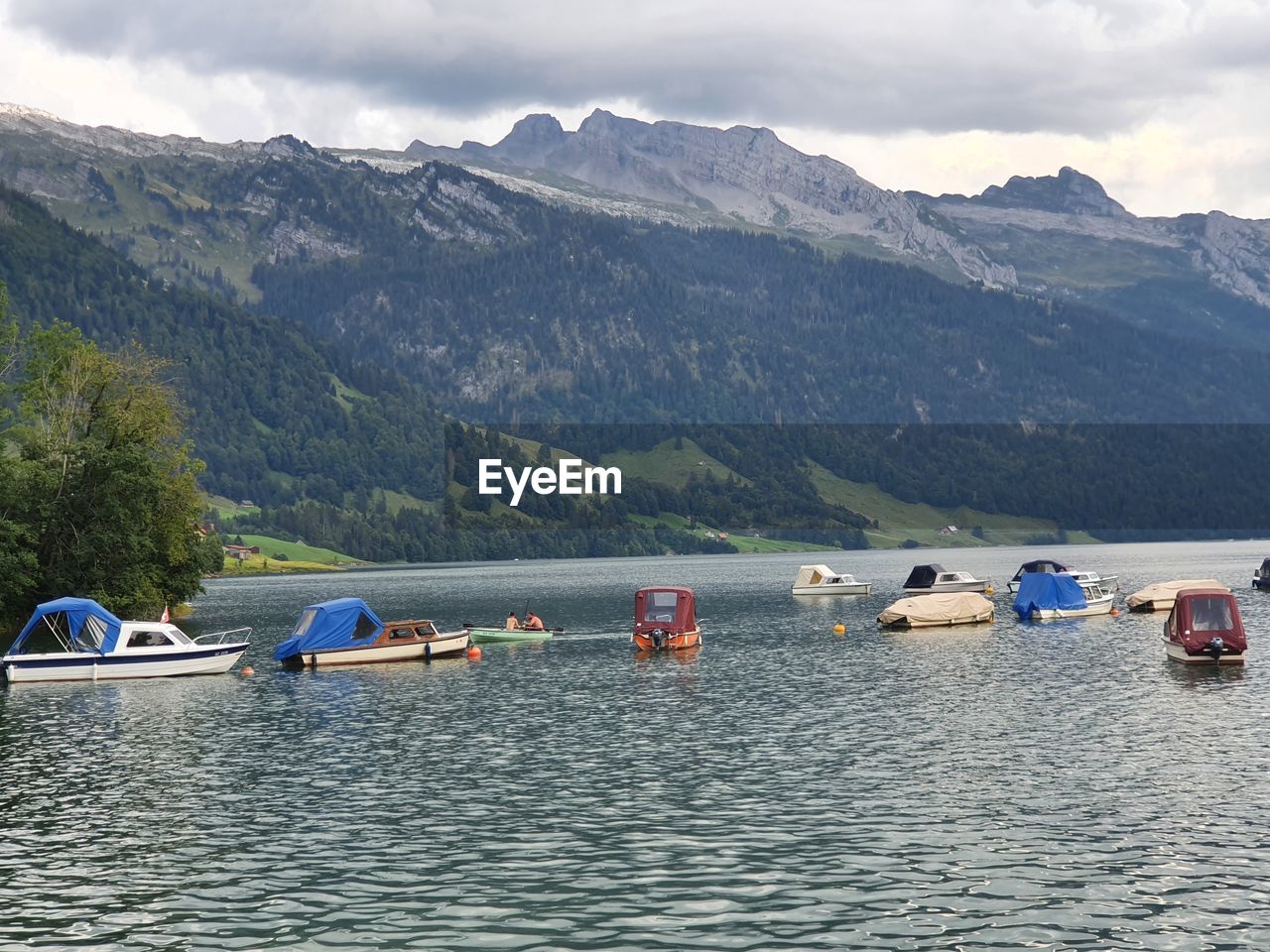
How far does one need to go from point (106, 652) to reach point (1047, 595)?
102 meters

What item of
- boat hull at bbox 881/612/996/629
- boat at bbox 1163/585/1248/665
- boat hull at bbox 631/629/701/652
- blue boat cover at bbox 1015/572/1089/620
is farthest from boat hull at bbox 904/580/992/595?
boat at bbox 1163/585/1248/665

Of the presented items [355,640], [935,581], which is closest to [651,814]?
[355,640]

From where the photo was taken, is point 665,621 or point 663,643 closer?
point 663,643

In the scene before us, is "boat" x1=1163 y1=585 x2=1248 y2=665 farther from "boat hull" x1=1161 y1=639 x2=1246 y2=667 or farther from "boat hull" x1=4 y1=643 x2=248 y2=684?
"boat hull" x1=4 y1=643 x2=248 y2=684

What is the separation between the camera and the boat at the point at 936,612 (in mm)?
143375

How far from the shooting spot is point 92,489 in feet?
415

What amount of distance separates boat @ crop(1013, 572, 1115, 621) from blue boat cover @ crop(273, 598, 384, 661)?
3011 inches

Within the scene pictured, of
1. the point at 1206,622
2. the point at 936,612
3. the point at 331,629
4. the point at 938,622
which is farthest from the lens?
the point at 936,612

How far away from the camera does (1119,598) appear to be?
184 metres

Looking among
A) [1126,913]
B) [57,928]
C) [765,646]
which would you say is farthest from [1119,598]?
[57,928]

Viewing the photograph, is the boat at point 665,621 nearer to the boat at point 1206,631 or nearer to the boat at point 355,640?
the boat at point 355,640

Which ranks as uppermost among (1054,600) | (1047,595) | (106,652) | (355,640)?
(1047,595)

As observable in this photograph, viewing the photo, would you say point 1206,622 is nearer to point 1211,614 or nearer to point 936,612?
point 1211,614

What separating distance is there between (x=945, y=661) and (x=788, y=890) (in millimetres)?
72994
